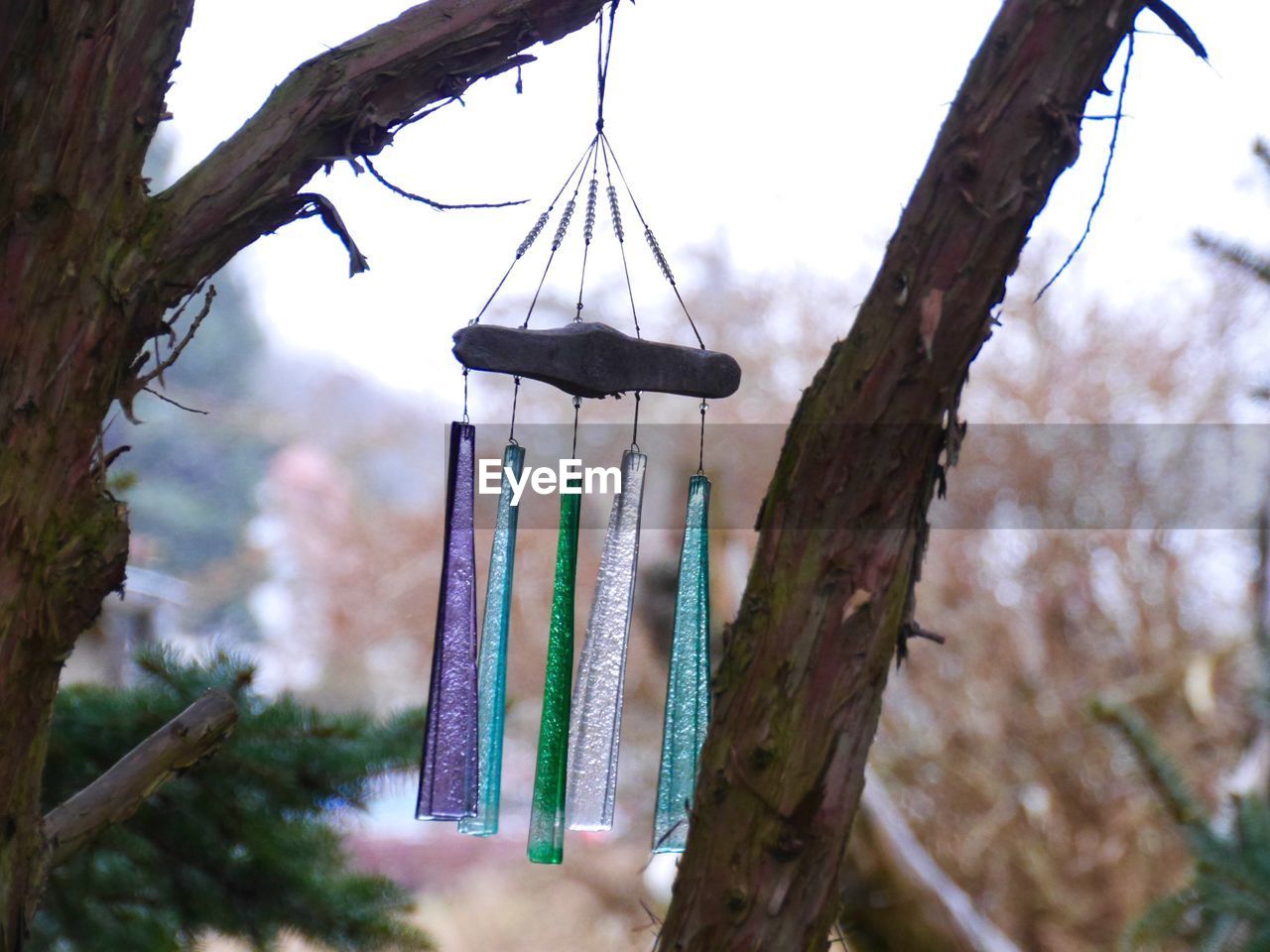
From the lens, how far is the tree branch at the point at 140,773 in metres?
1.31

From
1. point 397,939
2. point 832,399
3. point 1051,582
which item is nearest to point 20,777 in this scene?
point 832,399

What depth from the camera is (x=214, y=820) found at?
205cm

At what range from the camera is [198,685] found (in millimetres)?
1940

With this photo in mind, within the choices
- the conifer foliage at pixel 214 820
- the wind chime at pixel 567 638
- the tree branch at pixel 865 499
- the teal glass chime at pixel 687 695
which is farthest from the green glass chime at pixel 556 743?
the conifer foliage at pixel 214 820

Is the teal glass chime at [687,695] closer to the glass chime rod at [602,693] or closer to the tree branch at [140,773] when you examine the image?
the glass chime rod at [602,693]

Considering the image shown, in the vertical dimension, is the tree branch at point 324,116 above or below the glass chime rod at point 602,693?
above

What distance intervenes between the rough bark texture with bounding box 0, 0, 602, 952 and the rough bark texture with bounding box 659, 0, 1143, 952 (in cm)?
61

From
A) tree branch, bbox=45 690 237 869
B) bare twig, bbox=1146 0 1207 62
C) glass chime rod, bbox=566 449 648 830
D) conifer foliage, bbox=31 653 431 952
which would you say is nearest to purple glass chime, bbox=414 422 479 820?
glass chime rod, bbox=566 449 648 830

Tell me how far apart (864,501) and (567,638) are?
53 cm

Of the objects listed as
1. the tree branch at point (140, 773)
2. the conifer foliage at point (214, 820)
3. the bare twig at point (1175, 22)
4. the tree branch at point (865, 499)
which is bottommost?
the conifer foliage at point (214, 820)

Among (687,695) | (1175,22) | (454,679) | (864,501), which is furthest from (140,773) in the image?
(1175,22)

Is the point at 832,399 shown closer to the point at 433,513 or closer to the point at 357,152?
the point at 357,152

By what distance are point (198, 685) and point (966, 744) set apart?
4.11 meters

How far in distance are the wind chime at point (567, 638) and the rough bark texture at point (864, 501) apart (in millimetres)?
317
